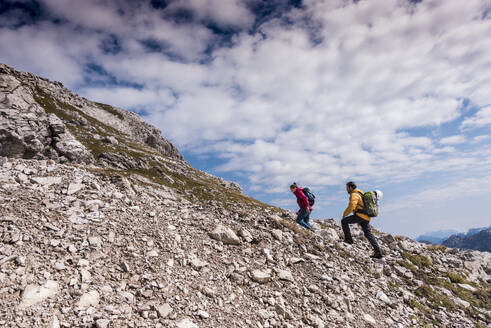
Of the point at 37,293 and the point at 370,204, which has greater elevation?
the point at 370,204

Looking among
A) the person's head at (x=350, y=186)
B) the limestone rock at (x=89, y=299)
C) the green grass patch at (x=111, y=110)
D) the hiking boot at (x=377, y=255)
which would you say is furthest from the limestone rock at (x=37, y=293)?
Result: the green grass patch at (x=111, y=110)

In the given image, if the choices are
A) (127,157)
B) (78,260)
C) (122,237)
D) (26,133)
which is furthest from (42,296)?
(127,157)

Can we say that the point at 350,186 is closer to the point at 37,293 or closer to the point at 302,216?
the point at 302,216

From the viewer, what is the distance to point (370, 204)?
1358 centimetres

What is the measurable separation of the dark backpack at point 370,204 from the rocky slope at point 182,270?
282 centimetres

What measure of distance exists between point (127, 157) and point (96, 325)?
3626cm

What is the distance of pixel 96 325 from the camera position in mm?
5660

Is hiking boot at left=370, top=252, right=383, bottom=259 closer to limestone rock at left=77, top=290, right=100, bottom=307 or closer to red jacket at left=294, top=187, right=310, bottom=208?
red jacket at left=294, top=187, right=310, bottom=208

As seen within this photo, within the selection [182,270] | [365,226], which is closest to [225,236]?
[182,270]

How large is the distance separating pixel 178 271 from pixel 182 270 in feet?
0.57

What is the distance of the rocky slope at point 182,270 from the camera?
6.43m

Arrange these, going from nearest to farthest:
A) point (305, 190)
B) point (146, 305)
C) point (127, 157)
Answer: point (146, 305)
point (305, 190)
point (127, 157)

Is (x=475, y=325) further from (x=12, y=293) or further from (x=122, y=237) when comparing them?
(x=12, y=293)

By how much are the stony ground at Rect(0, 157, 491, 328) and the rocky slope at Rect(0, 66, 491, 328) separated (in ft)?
0.13
